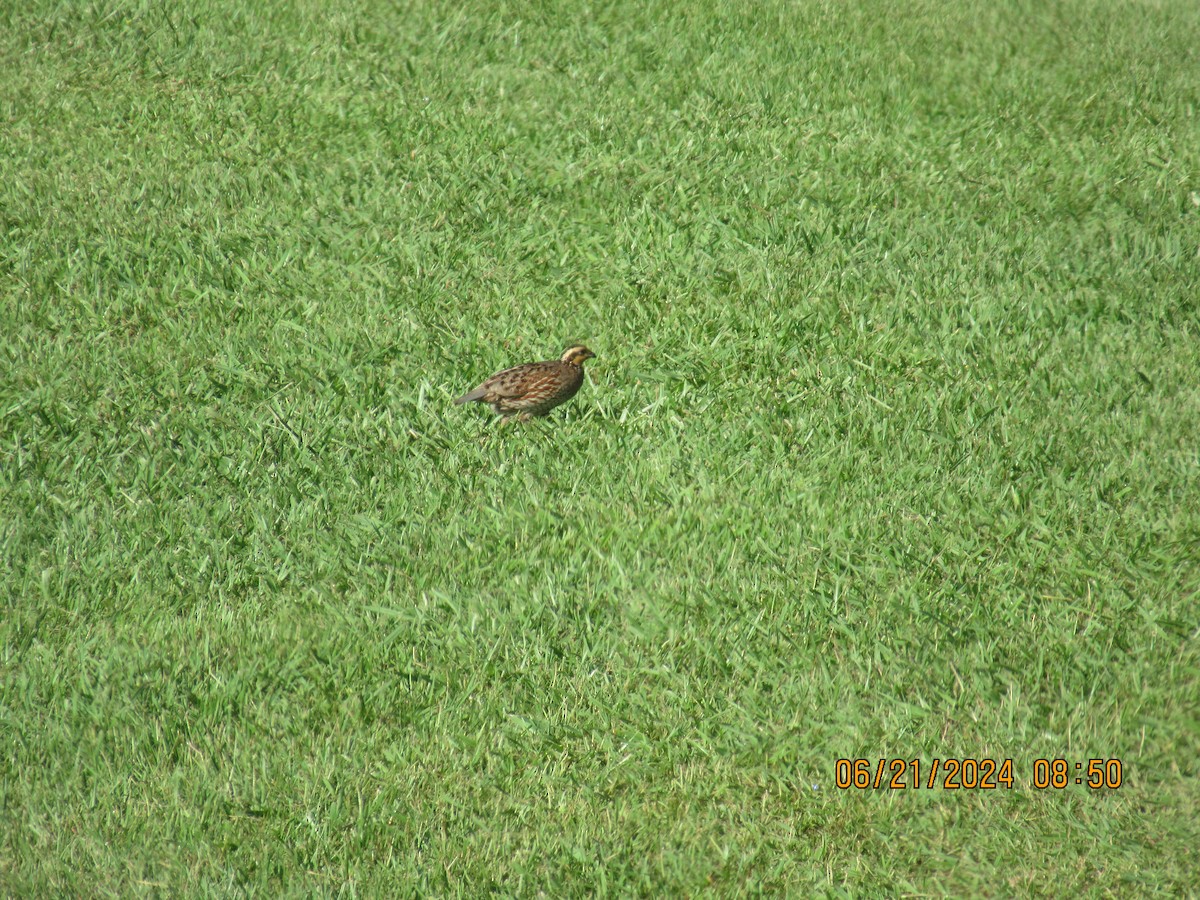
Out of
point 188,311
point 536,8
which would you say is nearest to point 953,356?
point 188,311

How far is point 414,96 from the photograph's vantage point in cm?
897

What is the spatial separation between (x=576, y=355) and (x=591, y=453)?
655 millimetres

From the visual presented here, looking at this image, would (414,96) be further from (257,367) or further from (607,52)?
(257,367)

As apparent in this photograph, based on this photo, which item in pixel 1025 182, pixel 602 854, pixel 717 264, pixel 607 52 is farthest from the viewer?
pixel 607 52

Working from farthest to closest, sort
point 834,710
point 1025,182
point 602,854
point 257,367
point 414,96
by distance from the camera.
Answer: point 414,96
point 1025,182
point 257,367
point 834,710
point 602,854

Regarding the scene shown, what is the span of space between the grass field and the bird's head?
16 cm

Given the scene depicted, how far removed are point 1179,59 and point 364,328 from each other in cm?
731

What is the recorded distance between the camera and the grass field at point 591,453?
4.69 m

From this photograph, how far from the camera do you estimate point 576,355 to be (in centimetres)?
667
